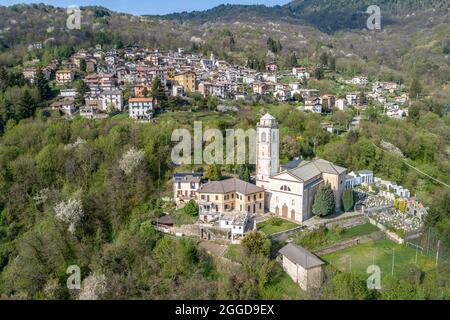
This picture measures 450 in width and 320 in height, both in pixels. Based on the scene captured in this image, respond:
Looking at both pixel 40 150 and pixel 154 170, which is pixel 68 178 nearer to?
pixel 40 150

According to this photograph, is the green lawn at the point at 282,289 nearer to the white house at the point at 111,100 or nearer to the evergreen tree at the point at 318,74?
the white house at the point at 111,100

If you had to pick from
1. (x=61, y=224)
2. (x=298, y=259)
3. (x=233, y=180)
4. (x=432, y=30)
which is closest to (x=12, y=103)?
(x=61, y=224)

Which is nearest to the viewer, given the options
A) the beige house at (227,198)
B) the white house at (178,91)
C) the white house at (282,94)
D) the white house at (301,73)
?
the beige house at (227,198)

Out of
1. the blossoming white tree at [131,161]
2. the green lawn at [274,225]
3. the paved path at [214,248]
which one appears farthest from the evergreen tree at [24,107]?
the green lawn at [274,225]

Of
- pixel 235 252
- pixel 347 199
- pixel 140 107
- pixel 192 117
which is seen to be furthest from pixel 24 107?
pixel 347 199

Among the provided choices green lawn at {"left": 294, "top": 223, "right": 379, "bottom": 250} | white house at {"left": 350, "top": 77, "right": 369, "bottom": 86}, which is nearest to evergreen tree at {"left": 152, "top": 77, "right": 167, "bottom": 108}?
green lawn at {"left": 294, "top": 223, "right": 379, "bottom": 250}

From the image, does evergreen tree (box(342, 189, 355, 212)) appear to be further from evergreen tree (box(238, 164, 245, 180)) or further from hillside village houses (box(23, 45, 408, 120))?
hillside village houses (box(23, 45, 408, 120))

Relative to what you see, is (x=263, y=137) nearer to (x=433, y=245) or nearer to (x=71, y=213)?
(x=433, y=245)
